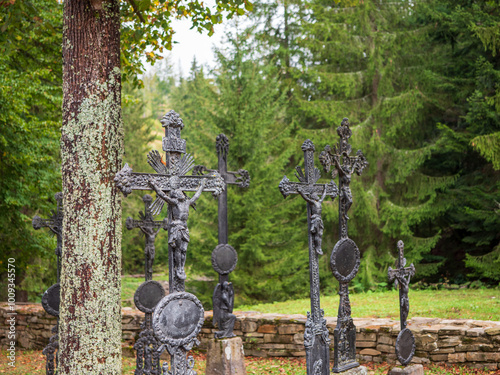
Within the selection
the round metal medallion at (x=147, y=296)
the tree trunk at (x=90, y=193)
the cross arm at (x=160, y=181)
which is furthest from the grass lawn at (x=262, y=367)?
the tree trunk at (x=90, y=193)

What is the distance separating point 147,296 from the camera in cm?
616

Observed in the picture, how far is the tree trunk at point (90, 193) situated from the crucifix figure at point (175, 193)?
348 mm

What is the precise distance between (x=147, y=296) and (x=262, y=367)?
2.18 meters

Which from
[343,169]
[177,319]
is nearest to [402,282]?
[343,169]

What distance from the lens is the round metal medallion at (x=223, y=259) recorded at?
662 centimetres

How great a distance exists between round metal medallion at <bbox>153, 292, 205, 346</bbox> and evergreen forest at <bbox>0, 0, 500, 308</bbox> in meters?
6.22

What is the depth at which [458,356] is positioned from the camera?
21.7ft

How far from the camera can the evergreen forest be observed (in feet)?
39.3

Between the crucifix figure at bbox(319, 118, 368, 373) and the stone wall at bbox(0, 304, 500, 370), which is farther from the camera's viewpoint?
the stone wall at bbox(0, 304, 500, 370)

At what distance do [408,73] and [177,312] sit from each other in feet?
45.6

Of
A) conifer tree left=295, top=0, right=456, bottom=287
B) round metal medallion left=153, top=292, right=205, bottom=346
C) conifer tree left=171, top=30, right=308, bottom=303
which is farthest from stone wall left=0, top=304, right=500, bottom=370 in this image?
conifer tree left=295, top=0, right=456, bottom=287

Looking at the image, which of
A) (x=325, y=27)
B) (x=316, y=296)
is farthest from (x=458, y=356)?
(x=325, y=27)

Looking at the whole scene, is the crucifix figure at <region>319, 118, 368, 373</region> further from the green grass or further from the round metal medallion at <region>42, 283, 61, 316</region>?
the round metal medallion at <region>42, 283, 61, 316</region>

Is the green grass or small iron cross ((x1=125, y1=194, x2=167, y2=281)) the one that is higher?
small iron cross ((x1=125, y1=194, x2=167, y2=281))
